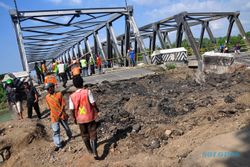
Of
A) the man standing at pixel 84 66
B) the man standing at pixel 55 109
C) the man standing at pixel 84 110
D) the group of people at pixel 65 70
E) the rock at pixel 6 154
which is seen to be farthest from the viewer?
the man standing at pixel 84 66

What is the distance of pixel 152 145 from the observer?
17.9ft

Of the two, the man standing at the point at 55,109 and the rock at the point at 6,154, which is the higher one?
the man standing at the point at 55,109

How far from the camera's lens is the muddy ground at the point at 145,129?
5.19m

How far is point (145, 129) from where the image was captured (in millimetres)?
6375

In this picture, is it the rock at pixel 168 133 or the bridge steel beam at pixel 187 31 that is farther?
the bridge steel beam at pixel 187 31

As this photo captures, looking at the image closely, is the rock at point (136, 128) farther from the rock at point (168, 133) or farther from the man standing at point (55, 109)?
the man standing at point (55, 109)

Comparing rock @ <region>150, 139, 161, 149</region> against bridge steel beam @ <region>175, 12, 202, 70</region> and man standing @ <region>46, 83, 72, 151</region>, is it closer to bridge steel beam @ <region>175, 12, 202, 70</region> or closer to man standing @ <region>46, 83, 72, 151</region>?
man standing @ <region>46, 83, 72, 151</region>

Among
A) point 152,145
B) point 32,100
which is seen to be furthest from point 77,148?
point 32,100

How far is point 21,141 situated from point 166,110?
163 inches

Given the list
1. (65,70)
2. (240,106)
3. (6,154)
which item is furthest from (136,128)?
(65,70)

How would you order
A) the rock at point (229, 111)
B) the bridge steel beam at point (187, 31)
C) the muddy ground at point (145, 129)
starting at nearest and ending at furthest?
the muddy ground at point (145, 129) < the rock at point (229, 111) < the bridge steel beam at point (187, 31)

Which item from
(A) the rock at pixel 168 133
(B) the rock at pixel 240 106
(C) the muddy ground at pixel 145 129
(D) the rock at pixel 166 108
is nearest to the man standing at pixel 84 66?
(C) the muddy ground at pixel 145 129

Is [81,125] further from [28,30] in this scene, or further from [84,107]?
[28,30]

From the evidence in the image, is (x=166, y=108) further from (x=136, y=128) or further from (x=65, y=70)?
(x=65, y=70)
